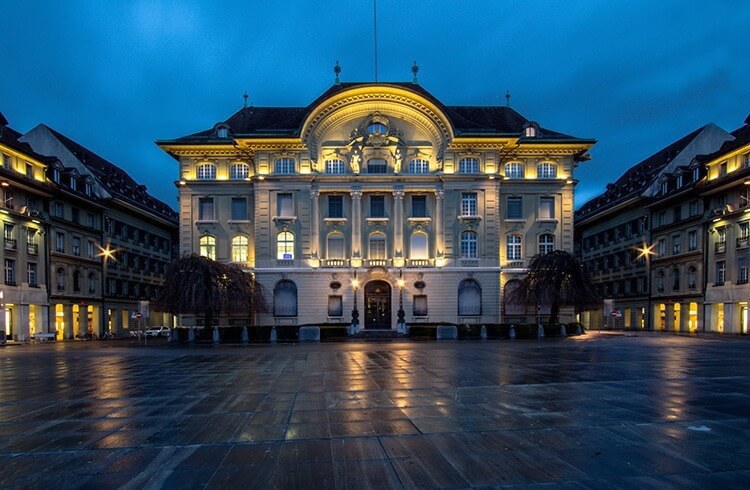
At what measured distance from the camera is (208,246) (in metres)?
46.9

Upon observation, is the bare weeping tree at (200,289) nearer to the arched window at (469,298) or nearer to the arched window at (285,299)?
the arched window at (285,299)

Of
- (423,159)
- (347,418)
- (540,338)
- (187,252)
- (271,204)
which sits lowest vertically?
(540,338)

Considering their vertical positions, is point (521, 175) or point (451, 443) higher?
point (521, 175)

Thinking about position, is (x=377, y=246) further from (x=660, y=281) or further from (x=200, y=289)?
(x=660, y=281)

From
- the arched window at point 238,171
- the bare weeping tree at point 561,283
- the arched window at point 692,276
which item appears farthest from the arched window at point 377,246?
the arched window at point 692,276

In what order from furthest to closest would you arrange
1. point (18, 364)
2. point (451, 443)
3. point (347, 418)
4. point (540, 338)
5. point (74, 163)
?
point (74, 163), point (540, 338), point (18, 364), point (347, 418), point (451, 443)

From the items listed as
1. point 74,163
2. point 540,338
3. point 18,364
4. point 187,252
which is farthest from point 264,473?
point 74,163

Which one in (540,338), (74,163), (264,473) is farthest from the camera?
(74,163)

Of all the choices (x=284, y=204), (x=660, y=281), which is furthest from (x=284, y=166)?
(x=660, y=281)

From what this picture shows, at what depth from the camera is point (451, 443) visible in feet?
24.4

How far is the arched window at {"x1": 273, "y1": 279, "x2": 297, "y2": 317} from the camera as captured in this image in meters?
45.4

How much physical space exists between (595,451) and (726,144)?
4806cm

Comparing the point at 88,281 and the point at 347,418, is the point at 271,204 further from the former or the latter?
the point at 347,418

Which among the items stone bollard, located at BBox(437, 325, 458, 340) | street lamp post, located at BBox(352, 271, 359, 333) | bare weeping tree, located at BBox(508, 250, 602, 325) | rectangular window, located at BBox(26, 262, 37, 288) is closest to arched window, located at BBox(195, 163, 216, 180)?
rectangular window, located at BBox(26, 262, 37, 288)
